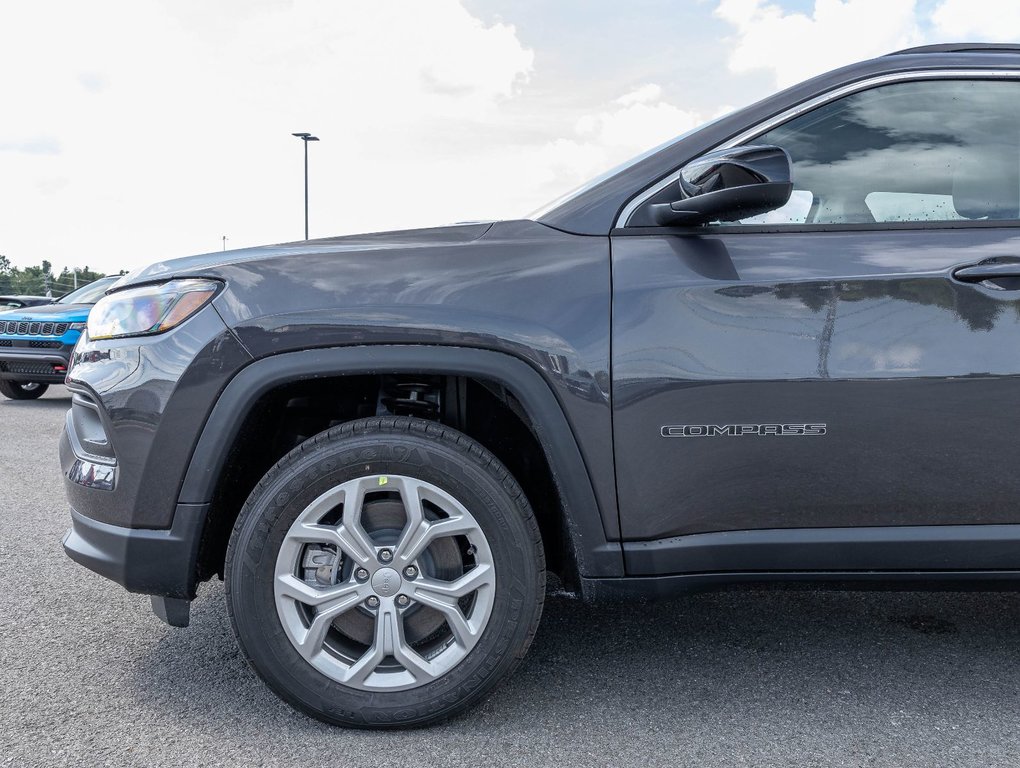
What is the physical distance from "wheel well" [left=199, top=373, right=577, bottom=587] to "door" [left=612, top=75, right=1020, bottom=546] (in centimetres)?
35

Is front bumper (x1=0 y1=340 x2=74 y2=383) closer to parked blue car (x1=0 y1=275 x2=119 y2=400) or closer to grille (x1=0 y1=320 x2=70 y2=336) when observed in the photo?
parked blue car (x1=0 y1=275 x2=119 y2=400)

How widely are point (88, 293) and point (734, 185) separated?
10541 millimetres

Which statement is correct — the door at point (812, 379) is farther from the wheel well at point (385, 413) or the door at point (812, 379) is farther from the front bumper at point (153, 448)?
the front bumper at point (153, 448)

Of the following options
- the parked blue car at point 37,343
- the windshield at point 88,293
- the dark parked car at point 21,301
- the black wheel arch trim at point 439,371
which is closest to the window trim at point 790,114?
the black wheel arch trim at point 439,371

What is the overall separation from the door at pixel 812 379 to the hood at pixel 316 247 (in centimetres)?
42

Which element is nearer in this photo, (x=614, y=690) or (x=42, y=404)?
(x=614, y=690)

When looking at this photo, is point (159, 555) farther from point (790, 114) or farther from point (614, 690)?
point (790, 114)

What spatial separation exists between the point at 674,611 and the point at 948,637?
89 cm

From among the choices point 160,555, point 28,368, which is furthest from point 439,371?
point 28,368

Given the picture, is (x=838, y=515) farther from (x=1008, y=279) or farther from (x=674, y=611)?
(x=674, y=611)

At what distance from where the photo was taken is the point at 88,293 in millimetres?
10914

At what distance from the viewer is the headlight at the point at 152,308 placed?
2.24 m

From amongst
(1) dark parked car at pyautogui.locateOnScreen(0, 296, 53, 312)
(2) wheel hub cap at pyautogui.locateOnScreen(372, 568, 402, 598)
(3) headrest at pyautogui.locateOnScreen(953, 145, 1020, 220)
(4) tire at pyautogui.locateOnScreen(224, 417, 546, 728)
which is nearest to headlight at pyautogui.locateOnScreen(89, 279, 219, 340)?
(4) tire at pyautogui.locateOnScreen(224, 417, 546, 728)

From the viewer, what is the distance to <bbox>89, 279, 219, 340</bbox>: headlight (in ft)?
7.34
